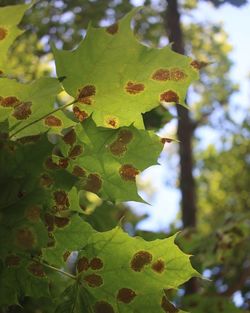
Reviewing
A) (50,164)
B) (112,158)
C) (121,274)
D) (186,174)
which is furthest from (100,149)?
(186,174)

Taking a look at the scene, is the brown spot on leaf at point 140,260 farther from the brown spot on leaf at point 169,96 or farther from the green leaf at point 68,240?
the brown spot on leaf at point 169,96

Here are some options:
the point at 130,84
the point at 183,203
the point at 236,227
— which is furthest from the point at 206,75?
the point at 130,84

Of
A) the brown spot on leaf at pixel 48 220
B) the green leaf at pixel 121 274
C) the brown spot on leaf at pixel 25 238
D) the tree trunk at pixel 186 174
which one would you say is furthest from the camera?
the tree trunk at pixel 186 174

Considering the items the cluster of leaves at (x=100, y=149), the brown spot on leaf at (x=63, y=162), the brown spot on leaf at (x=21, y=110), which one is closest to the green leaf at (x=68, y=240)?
the cluster of leaves at (x=100, y=149)

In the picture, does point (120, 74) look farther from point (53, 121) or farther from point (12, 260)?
point (12, 260)

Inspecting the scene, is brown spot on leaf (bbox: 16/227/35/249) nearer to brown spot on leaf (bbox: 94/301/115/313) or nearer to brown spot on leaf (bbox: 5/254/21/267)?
brown spot on leaf (bbox: 5/254/21/267)

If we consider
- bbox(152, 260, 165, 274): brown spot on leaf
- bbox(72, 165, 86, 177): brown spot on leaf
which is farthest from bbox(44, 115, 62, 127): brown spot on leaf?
bbox(152, 260, 165, 274): brown spot on leaf
